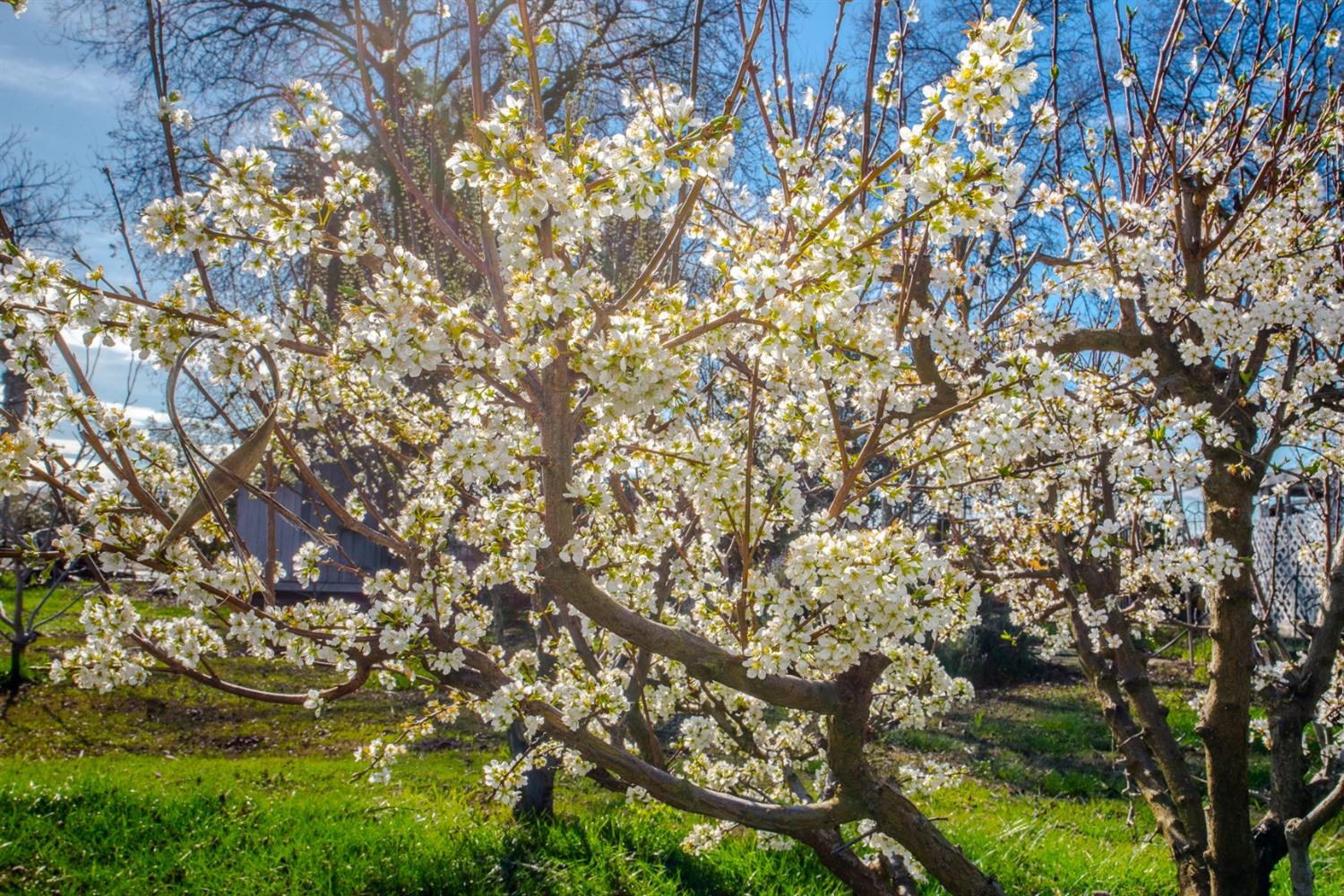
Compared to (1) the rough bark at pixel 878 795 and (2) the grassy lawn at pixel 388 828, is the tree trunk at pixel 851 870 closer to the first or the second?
(1) the rough bark at pixel 878 795

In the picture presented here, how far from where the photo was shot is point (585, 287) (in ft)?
7.63

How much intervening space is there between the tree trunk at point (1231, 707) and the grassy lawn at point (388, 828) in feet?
3.21

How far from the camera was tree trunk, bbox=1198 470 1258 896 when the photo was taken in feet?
11.4

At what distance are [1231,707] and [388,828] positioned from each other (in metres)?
3.77

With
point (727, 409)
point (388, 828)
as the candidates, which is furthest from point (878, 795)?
point (388, 828)

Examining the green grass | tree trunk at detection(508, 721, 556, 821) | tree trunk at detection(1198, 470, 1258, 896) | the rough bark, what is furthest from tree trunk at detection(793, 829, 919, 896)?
tree trunk at detection(508, 721, 556, 821)

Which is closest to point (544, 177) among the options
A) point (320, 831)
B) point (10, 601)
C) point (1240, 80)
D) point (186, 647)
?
point (186, 647)

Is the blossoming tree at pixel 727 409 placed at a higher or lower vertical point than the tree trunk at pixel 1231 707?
higher

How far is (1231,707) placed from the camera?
354 centimetres

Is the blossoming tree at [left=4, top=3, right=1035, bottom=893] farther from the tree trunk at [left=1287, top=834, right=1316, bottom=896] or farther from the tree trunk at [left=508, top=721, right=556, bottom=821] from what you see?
the tree trunk at [left=508, top=721, right=556, bottom=821]

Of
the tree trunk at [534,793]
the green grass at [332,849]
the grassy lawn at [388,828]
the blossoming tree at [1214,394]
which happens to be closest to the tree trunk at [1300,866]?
the blossoming tree at [1214,394]

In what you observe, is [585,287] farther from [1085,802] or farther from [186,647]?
[1085,802]

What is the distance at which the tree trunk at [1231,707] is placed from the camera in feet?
11.4

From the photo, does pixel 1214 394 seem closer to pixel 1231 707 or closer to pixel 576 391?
pixel 1231 707
